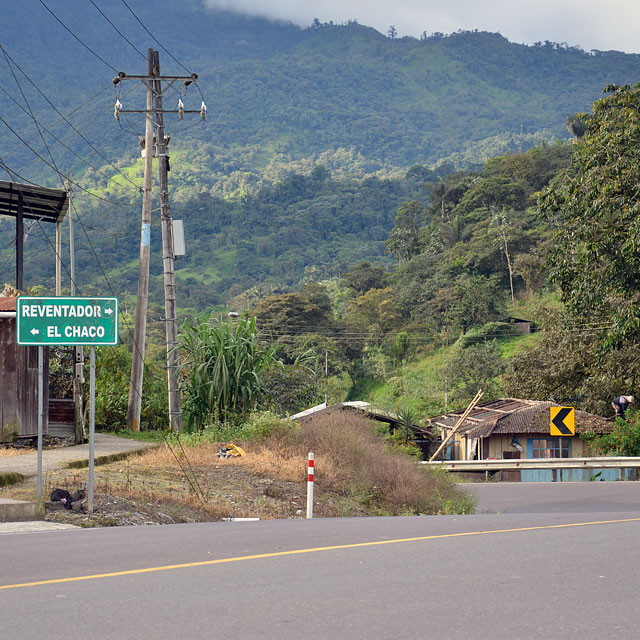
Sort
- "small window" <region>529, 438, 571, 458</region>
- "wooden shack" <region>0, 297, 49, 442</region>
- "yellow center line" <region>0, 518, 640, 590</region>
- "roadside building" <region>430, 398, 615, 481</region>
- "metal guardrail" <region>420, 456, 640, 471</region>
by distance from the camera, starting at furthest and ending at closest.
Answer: "small window" <region>529, 438, 571, 458</region>
"roadside building" <region>430, 398, 615, 481</region>
"metal guardrail" <region>420, 456, 640, 471</region>
"wooden shack" <region>0, 297, 49, 442</region>
"yellow center line" <region>0, 518, 640, 590</region>

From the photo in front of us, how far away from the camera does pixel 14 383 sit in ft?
74.9

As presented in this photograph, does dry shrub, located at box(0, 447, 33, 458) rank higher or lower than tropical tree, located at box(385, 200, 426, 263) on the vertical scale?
lower

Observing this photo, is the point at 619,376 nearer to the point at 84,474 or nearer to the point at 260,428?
the point at 260,428

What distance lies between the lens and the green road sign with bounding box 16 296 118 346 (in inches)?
530

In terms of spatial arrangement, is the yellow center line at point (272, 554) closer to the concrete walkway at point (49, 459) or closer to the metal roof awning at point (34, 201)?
the concrete walkway at point (49, 459)

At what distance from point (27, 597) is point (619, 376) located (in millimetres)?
35533

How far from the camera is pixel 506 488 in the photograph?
91.1ft

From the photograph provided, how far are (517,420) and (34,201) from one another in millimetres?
25196

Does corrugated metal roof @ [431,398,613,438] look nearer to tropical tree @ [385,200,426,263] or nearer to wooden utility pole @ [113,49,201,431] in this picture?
wooden utility pole @ [113,49,201,431]

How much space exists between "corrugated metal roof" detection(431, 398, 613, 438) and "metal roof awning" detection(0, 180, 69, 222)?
23.3 metres

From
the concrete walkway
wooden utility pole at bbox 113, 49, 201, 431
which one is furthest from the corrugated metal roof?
the concrete walkway

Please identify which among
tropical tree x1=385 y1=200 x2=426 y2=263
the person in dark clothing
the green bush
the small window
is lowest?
the small window

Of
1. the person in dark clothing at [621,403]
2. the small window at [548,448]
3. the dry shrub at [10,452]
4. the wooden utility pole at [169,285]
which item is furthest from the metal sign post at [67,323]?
the small window at [548,448]

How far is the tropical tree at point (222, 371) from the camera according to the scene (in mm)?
24375
